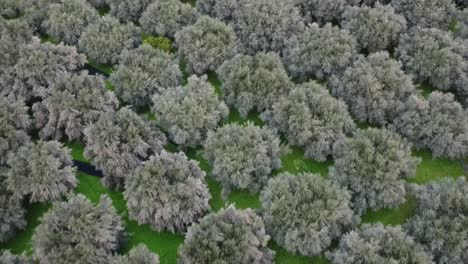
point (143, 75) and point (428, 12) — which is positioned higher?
point (428, 12)

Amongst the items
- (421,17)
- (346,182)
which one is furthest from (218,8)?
(346,182)

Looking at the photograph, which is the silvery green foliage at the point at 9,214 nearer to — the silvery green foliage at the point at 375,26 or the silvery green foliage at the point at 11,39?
the silvery green foliage at the point at 11,39

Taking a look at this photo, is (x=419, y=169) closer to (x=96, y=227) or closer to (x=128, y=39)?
(x=96, y=227)

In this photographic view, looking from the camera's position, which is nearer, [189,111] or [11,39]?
[189,111]

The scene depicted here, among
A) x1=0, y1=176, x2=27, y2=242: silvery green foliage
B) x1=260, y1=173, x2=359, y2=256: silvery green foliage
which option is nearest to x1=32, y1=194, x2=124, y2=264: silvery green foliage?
x1=0, y1=176, x2=27, y2=242: silvery green foliage

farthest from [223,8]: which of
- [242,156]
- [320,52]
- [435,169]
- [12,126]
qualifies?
[435,169]

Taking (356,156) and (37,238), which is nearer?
(37,238)

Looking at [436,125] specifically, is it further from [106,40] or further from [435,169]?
[106,40]
